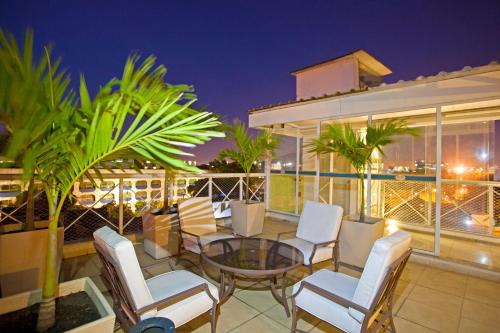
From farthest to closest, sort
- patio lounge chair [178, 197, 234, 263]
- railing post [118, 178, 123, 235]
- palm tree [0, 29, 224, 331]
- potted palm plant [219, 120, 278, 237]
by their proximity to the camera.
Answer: potted palm plant [219, 120, 278, 237] < railing post [118, 178, 123, 235] < patio lounge chair [178, 197, 234, 263] < palm tree [0, 29, 224, 331]

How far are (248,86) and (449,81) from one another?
2310 centimetres

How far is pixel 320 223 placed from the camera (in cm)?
339

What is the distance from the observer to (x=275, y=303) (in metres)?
2.59

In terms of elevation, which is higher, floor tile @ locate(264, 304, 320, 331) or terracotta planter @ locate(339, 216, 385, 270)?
terracotta planter @ locate(339, 216, 385, 270)

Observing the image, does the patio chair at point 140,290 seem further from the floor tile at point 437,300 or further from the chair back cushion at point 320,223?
the floor tile at point 437,300

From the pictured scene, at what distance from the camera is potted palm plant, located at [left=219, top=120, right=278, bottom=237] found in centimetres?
489

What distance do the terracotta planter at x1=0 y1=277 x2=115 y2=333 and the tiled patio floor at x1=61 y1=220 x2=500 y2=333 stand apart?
0.87 m

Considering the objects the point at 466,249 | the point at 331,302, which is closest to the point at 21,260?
the point at 331,302

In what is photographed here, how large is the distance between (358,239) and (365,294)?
1.96 meters

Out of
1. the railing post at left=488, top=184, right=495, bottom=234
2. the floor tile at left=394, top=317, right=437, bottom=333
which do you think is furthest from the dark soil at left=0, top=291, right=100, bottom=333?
the railing post at left=488, top=184, right=495, bottom=234

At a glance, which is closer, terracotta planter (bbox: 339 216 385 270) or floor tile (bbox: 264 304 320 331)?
floor tile (bbox: 264 304 320 331)

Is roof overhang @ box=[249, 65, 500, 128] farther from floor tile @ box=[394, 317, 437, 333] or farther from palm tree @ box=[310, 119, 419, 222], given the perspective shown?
floor tile @ box=[394, 317, 437, 333]

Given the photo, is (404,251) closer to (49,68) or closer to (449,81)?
(49,68)

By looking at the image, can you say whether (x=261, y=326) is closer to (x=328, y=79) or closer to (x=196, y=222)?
(x=196, y=222)
